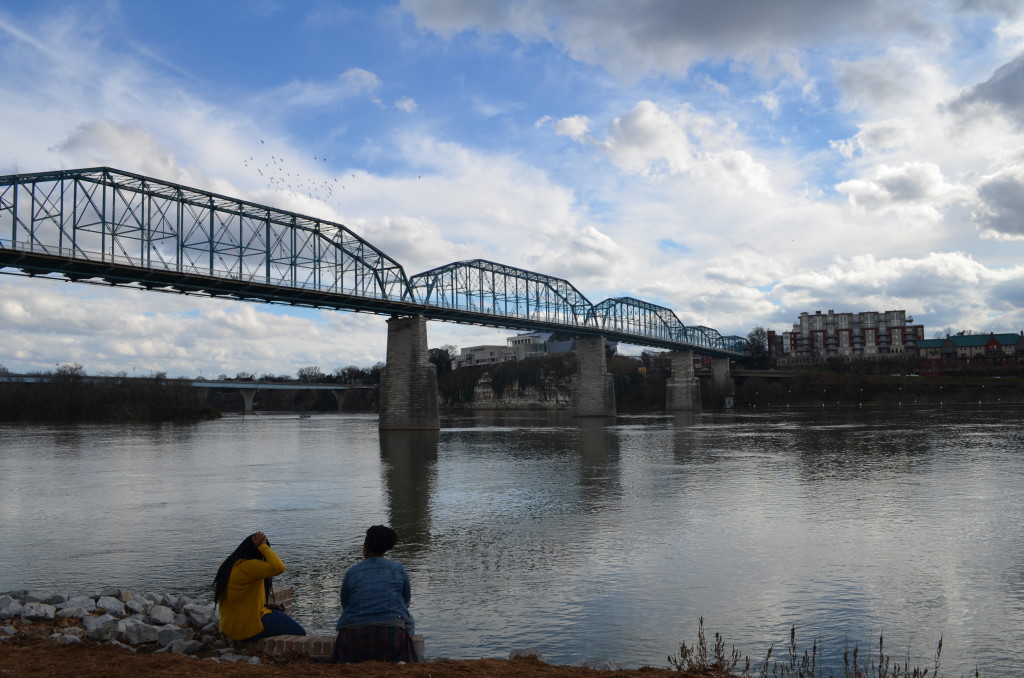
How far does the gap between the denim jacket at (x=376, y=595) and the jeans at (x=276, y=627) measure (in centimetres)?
160

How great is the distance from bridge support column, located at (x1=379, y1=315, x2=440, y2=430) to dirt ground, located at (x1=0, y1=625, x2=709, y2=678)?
2836 inches

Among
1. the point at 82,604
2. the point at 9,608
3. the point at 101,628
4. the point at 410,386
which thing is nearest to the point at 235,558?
the point at 101,628

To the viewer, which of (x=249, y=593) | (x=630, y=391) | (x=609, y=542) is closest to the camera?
(x=249, y=593)

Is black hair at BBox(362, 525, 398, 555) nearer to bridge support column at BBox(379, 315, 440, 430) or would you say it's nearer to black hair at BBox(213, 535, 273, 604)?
black hair at BBox(213, 535, 273, 604)

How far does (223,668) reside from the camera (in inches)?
303

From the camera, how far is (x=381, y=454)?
49.7 metres

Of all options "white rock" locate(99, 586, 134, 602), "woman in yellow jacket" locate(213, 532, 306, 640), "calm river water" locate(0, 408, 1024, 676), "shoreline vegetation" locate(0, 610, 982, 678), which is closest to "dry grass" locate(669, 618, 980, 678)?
"shoreline vegetation" locate(0, 610, 982, 678)

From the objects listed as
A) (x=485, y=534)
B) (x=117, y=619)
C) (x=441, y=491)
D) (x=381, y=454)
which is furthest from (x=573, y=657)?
(x=381, y=454)

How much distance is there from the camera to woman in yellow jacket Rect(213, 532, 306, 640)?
8625 mm

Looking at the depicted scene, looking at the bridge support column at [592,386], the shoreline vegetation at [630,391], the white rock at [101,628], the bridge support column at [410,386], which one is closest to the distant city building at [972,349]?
the shoreline vegetation at [630,391]

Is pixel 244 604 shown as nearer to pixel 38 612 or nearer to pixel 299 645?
pixel 299 645

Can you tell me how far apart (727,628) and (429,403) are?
233 feet

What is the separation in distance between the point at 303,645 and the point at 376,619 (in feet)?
4.98

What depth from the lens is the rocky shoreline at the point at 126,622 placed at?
30.8 ft
